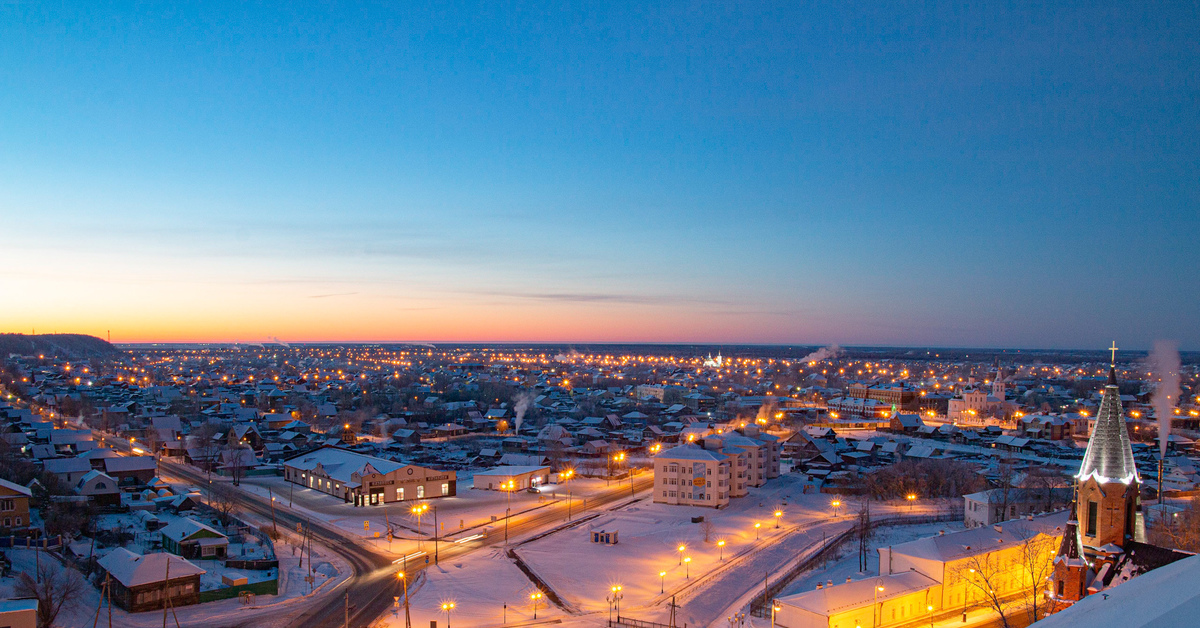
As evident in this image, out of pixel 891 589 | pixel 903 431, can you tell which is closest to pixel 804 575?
pixel 891 589

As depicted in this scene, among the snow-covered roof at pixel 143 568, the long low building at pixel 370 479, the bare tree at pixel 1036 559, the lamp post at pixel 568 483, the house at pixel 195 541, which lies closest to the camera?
the snow-covered roof at pixel 143 568

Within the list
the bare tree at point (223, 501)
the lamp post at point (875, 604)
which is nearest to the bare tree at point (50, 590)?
the bare tree at point (223, 501)

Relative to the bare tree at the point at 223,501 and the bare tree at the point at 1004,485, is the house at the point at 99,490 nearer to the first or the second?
the bare tree at the point at 223,501

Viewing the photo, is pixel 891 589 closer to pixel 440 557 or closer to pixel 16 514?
pixel 440 557

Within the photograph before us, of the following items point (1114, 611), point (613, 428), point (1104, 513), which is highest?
point (1114, 611)

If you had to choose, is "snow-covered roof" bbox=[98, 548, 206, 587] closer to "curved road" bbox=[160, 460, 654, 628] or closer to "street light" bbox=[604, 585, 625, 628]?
"curved road" bbox=[160, 460, 654, 628]
